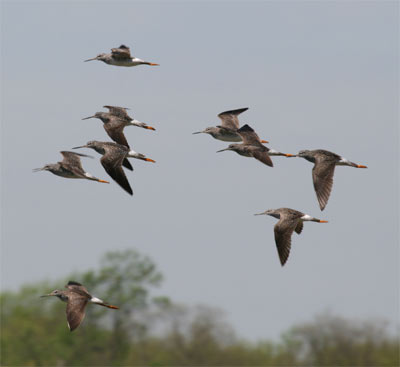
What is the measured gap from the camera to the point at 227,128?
1264 inches

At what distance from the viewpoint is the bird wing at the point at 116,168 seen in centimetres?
2456

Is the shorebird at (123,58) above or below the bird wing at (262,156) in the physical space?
above

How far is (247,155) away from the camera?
28.8m

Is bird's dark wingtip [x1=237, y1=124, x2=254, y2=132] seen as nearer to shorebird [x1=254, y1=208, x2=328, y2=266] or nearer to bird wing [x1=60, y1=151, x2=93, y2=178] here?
shorebird [x1=254, y1=208, x2=328, y2=266]

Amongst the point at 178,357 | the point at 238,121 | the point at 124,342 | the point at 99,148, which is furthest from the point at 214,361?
the point at 99,148

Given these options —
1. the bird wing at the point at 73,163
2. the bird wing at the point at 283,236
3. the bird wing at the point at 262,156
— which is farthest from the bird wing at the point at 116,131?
the bird wing at the point at 283,236

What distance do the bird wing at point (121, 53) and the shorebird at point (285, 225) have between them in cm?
796

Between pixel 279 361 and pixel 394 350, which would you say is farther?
pixel 279 361

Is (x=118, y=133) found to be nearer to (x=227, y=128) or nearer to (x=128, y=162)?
(x=128, y=162)

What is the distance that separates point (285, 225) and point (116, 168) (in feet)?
16.4

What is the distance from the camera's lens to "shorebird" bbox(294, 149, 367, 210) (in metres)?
25.6

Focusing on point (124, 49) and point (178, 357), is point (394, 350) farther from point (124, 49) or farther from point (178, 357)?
point (124, 49)

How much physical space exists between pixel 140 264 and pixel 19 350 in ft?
40.3

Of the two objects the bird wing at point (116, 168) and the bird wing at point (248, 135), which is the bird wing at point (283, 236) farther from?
the bird wing at point (248, 135)
